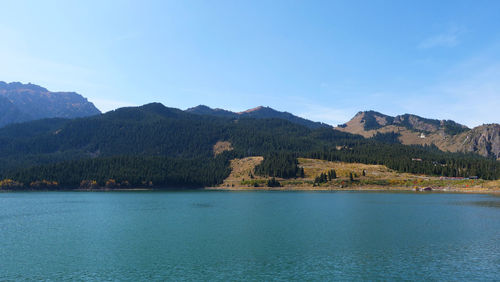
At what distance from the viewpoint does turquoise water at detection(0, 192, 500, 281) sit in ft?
169

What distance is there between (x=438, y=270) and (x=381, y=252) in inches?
476

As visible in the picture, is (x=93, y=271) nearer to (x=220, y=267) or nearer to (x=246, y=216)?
(x=220, y=267)

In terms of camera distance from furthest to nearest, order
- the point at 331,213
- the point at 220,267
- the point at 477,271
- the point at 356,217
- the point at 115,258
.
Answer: the point at 331,213 < the point at 356,217 < the point at 115,258 < the point at 220,267 < the point at 477,271

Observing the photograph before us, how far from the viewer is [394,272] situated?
51.0m

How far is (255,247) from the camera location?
223 feet

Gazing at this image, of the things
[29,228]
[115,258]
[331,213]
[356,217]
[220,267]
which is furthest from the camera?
[331,213]

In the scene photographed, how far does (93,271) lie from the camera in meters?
52.8

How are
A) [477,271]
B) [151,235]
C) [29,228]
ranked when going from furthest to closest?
1. [29,228]
2. [151,235]
3. [477,271]

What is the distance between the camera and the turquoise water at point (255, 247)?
51500mm

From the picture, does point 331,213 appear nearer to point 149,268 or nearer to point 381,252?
point 381,252

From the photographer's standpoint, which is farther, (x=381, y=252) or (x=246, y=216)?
(x=246, y=216)

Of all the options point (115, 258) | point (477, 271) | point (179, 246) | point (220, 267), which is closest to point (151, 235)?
point (179, 246)

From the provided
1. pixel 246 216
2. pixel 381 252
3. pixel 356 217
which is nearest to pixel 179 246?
pixel 381 252

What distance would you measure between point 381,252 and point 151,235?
50.5m
